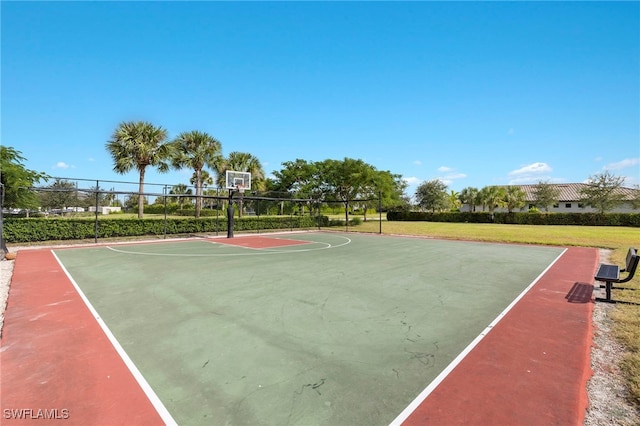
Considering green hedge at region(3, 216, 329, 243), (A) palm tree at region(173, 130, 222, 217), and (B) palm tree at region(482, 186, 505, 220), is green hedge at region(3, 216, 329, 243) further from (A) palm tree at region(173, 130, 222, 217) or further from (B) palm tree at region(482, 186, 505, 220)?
(B) palm tree at region(482, 186, 505, 220)

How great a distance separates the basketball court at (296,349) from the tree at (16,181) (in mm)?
9061

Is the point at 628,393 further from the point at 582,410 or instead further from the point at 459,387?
the point at 459,387

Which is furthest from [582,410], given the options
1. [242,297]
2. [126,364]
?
[242,297]

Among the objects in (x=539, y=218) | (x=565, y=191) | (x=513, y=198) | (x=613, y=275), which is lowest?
(x=613, y=275)

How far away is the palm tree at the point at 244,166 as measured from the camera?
35791 mm

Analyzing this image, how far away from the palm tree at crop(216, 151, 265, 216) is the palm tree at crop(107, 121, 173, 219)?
29.1 ft

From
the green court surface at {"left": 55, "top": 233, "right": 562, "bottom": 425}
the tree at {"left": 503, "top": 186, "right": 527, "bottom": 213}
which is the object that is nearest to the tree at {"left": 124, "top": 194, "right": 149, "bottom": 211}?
the green court surface at {"left": 55, "top": 233, "right": 562, "bottom": 425}

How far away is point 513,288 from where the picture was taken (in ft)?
25.0

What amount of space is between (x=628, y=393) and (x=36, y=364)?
6.45m

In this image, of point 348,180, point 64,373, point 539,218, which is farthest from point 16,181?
point 539,218

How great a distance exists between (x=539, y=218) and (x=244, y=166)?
3553 cm

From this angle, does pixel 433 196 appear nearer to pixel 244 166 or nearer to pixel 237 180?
pixel 244 166

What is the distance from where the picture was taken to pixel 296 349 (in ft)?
13.6

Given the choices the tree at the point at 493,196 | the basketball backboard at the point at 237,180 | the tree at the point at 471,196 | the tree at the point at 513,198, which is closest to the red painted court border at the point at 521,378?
the basketball backboard at the point at 237,180
